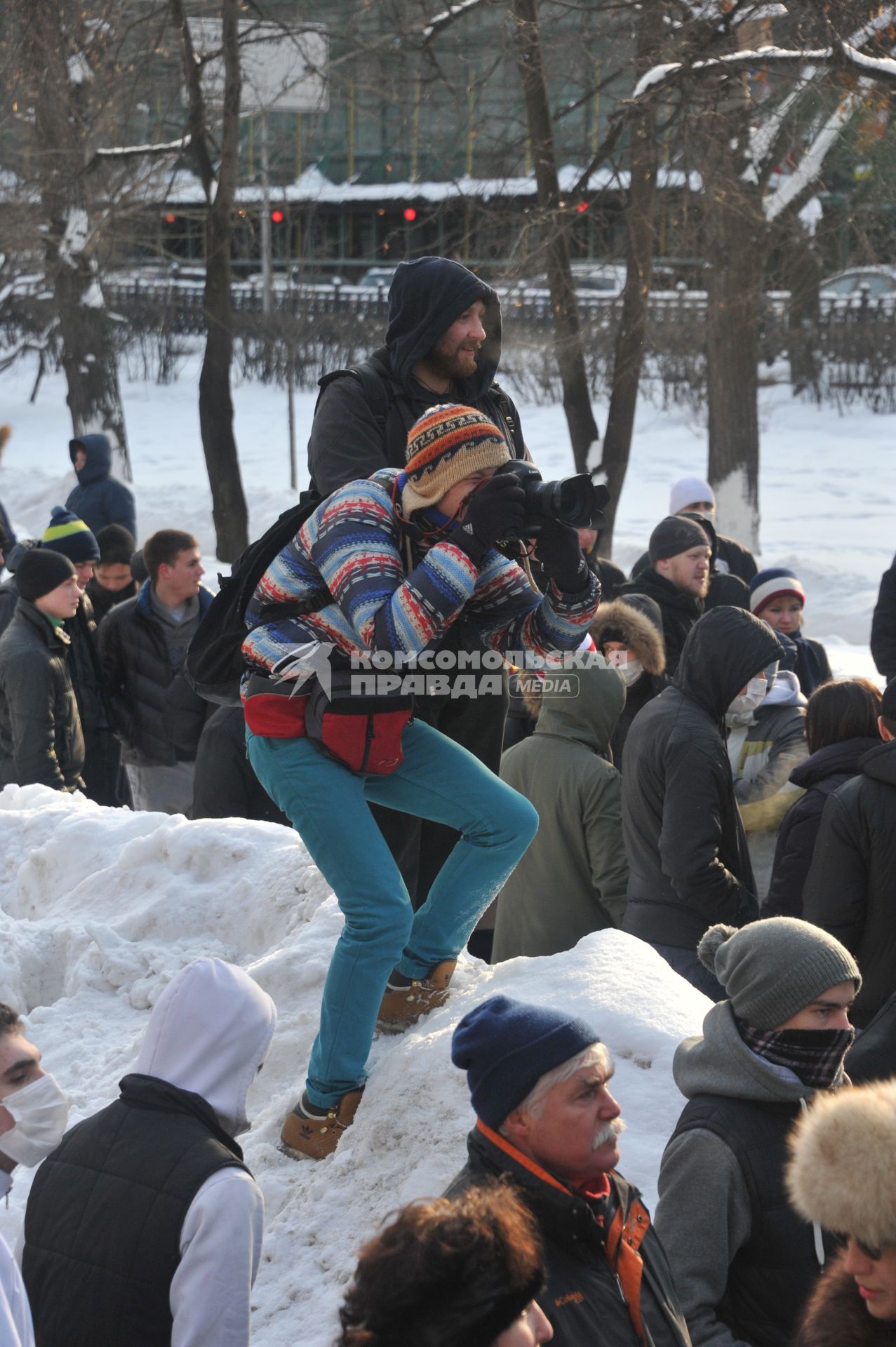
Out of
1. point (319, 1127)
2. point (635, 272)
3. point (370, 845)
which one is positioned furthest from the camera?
point (635, 272)

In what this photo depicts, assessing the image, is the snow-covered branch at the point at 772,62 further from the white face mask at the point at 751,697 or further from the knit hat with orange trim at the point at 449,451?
the knit hat with orange trim at the point at 449,451

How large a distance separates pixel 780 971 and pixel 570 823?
214 centimetres

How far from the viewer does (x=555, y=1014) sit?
7.72 ft

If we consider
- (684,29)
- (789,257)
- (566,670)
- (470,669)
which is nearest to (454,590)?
(470,669)

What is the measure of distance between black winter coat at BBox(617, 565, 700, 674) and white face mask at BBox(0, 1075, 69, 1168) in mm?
A: 4271

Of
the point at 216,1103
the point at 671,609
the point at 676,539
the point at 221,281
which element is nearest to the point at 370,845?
the point at 216,1103

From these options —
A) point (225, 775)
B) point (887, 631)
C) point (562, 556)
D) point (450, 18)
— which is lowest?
point (225, 775)

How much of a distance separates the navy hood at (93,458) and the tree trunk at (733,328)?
514 cm

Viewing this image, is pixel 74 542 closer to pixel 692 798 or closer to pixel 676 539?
pixel 676 539

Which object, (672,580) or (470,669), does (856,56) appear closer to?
(672,580)

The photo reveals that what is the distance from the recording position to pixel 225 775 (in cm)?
595

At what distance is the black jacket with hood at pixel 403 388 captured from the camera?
3.69 meters

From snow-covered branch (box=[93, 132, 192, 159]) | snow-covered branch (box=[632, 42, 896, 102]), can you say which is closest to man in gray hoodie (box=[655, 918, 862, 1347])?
snow-covered branch (box=[632, 42, 896, 102])

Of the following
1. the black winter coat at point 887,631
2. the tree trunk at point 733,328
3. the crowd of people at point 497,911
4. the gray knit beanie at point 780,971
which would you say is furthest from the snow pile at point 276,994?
the tree trunk at point 733,328
